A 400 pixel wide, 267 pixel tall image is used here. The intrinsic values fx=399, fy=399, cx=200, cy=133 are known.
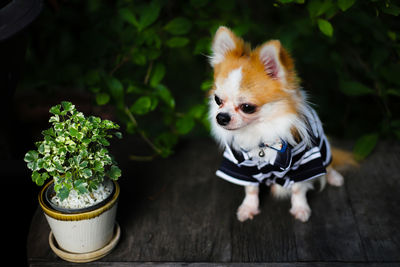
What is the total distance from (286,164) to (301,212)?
316 mm

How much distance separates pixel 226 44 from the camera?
1645mm

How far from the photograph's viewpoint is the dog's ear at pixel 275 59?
4.77 ft

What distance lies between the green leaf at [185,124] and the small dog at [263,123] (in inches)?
14.1

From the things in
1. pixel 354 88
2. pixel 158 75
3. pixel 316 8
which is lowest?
pixel 354 88

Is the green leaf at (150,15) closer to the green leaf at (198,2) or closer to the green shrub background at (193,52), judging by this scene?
the green shrub background at (193,52)

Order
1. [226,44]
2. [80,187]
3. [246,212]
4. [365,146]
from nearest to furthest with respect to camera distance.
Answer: [80,187]
[226,44]
[246,212]
[365,146]

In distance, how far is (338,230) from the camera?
175 cm

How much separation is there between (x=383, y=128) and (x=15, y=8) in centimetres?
194

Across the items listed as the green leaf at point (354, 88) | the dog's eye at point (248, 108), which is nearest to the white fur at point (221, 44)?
the dog's eye at point (248, 108)

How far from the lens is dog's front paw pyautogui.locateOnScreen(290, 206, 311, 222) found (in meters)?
1.82

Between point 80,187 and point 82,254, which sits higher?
point 80,187

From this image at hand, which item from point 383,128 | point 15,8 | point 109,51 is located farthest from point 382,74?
point 15,8

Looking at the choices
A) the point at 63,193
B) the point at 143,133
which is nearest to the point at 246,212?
the point at 143,133

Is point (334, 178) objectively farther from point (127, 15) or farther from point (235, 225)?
point (127, 15)
